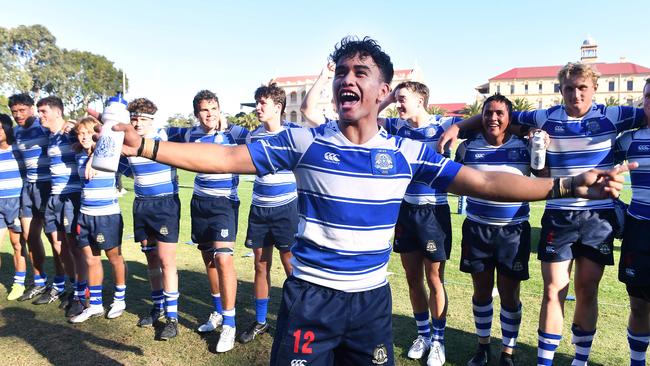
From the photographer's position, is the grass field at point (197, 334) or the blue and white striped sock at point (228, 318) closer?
the grass field at point (197, 334)

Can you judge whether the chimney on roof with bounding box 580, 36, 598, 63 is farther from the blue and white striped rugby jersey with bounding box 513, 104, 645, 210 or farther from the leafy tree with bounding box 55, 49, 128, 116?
the blue and white striped rugby jersey with bounding box 513, 104, 645, 210

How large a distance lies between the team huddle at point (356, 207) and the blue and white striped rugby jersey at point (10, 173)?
0.02 meters

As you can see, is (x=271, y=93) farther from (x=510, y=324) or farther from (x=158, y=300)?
(x=510, y=324)

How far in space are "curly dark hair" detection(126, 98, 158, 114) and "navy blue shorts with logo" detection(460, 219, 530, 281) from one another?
3.83 metres

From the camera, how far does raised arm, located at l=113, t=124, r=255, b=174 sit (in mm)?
2293

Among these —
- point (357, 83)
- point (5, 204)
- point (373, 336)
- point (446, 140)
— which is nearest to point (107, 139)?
point (357, 83)

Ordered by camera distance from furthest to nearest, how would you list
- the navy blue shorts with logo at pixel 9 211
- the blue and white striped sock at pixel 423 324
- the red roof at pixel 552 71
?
the red roof at pixel 552 71, the navy blue shorts with logo at pixel 9 211, the blue and white striped sock at pixel 423 324

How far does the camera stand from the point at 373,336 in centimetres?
260

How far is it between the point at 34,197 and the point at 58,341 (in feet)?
8.67

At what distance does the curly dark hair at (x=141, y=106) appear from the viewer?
17.5 feet

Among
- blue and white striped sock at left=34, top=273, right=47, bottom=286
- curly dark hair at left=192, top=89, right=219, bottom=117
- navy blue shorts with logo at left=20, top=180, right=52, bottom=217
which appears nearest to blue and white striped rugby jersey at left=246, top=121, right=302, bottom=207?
curly dark hair at left=192, top=89, right=219, bottom=117

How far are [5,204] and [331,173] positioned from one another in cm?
635

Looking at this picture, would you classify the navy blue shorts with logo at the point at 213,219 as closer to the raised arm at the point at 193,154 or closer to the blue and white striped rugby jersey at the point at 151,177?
the blue and white striped rugby jersey at the point at 151,177

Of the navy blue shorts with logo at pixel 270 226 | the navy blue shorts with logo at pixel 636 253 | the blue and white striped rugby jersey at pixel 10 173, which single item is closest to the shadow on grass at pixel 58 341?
the navy blue shorts with logo at pixel 270 226
